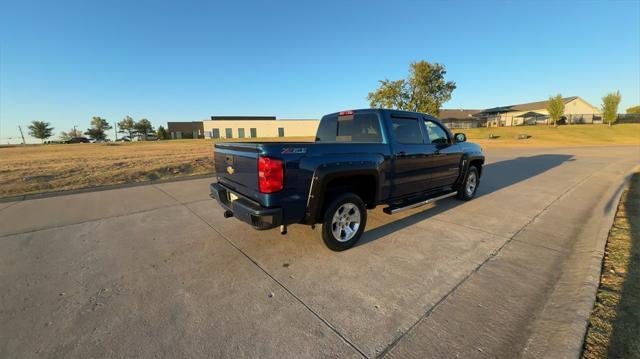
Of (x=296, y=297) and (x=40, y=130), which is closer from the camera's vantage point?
(x=296, y=297)

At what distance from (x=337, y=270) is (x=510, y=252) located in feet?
7.98

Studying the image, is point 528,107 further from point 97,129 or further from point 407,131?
point 97,129

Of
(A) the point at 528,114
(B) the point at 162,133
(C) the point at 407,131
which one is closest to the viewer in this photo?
(C) the point at 407,131

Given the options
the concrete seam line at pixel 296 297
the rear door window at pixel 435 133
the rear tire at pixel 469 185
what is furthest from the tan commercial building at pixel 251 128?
the concrete seam line at pixel 296 297

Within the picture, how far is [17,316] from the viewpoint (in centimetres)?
242

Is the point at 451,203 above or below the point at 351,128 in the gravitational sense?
below

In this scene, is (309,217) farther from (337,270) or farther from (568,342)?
(568,342)

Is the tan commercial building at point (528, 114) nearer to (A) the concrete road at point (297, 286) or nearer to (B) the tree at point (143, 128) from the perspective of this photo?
(A) the concrete road at point (297, 286)

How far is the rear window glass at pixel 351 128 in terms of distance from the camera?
168 inches

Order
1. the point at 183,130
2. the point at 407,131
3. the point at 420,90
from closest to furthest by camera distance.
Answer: the point at 407,131, the point at 420,90, the point at 183,130

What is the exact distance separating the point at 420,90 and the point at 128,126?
93727 millimetres

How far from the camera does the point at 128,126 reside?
87.2m

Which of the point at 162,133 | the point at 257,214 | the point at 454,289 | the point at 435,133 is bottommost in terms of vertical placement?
the point at 454,289

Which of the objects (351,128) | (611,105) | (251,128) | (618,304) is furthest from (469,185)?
(251,128)
